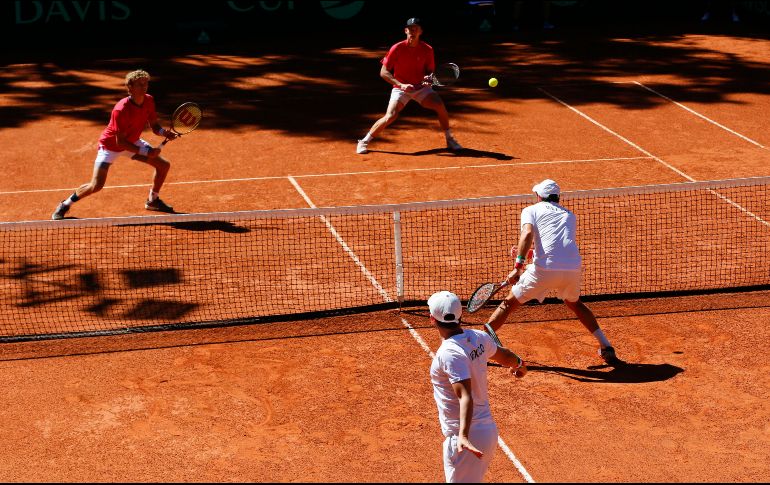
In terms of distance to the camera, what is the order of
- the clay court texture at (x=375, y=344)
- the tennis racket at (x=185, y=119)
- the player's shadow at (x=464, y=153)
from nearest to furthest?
the clay court texture at (x=375, y=344)
the tennis racket at (x=185, y=119)
the player's shadow at (x=464, y=153)

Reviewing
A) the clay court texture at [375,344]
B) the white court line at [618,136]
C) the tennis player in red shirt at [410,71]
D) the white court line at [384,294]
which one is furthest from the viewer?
the white court line at [618,136]

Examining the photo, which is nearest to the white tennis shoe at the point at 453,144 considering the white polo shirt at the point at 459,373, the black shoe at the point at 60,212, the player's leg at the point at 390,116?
Result: the player's leg at the point at 390,116

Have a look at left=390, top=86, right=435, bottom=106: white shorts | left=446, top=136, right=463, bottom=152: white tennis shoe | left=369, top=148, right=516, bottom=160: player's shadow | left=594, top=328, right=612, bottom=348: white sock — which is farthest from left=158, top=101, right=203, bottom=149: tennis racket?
left=594, top=328, right=612, bottom=348: white sock

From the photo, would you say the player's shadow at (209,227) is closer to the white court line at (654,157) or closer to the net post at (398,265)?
the net post at (398,265)

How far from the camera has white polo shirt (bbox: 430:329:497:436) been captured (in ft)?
23.1

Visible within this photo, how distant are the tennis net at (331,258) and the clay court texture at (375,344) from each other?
0.79ft

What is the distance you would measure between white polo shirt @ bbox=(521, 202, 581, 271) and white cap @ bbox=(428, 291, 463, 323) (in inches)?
123

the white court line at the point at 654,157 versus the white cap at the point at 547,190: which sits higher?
the white cap at the point at 547,190

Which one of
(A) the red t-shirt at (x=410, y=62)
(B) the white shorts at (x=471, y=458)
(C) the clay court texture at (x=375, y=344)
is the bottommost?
(C) the clay court texture at (x=375, y=344)

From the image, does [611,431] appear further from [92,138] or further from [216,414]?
[92,138]

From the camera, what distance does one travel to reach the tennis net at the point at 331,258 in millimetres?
12141

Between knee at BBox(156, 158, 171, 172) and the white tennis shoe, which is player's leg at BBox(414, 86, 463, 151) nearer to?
the white tennis shoe

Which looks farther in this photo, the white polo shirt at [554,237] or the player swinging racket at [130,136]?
the player swinging racket at [130,136]

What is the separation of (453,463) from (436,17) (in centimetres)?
2231
